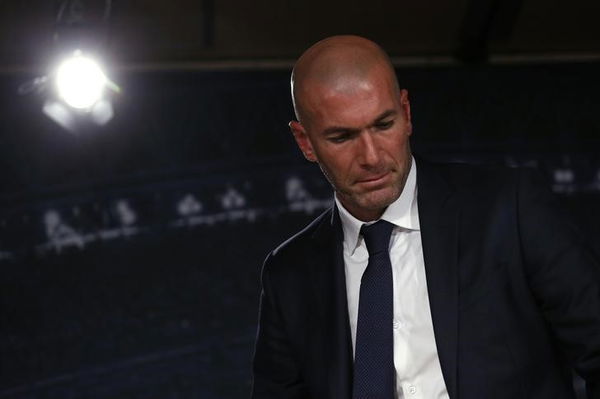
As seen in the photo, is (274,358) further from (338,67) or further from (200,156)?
(200,156)

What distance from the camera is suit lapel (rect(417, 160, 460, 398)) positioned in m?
1.54

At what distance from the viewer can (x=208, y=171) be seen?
5.50m

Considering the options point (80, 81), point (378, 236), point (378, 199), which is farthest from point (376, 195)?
point (80, 81)

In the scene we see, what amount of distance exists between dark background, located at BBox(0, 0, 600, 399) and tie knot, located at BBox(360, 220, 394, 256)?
343cm

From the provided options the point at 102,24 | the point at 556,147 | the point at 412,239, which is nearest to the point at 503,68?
the point at 556,147

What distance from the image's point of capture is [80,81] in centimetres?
461

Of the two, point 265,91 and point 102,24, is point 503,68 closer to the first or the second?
point 265,91

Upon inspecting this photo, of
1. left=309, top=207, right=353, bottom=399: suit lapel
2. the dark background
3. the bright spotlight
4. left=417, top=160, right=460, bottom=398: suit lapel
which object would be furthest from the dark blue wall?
left=417, top=160, right=460, bottom=398: suit lapel

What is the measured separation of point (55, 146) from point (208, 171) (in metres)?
0.78

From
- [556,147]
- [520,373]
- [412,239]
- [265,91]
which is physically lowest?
[520,373]

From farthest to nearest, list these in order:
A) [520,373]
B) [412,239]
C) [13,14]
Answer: [13,14] → [412,239] → [520,373]

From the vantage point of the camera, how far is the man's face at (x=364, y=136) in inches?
60.1

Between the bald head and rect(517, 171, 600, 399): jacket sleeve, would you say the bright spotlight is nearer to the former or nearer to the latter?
the bald head

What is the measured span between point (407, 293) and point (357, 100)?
0.32m
